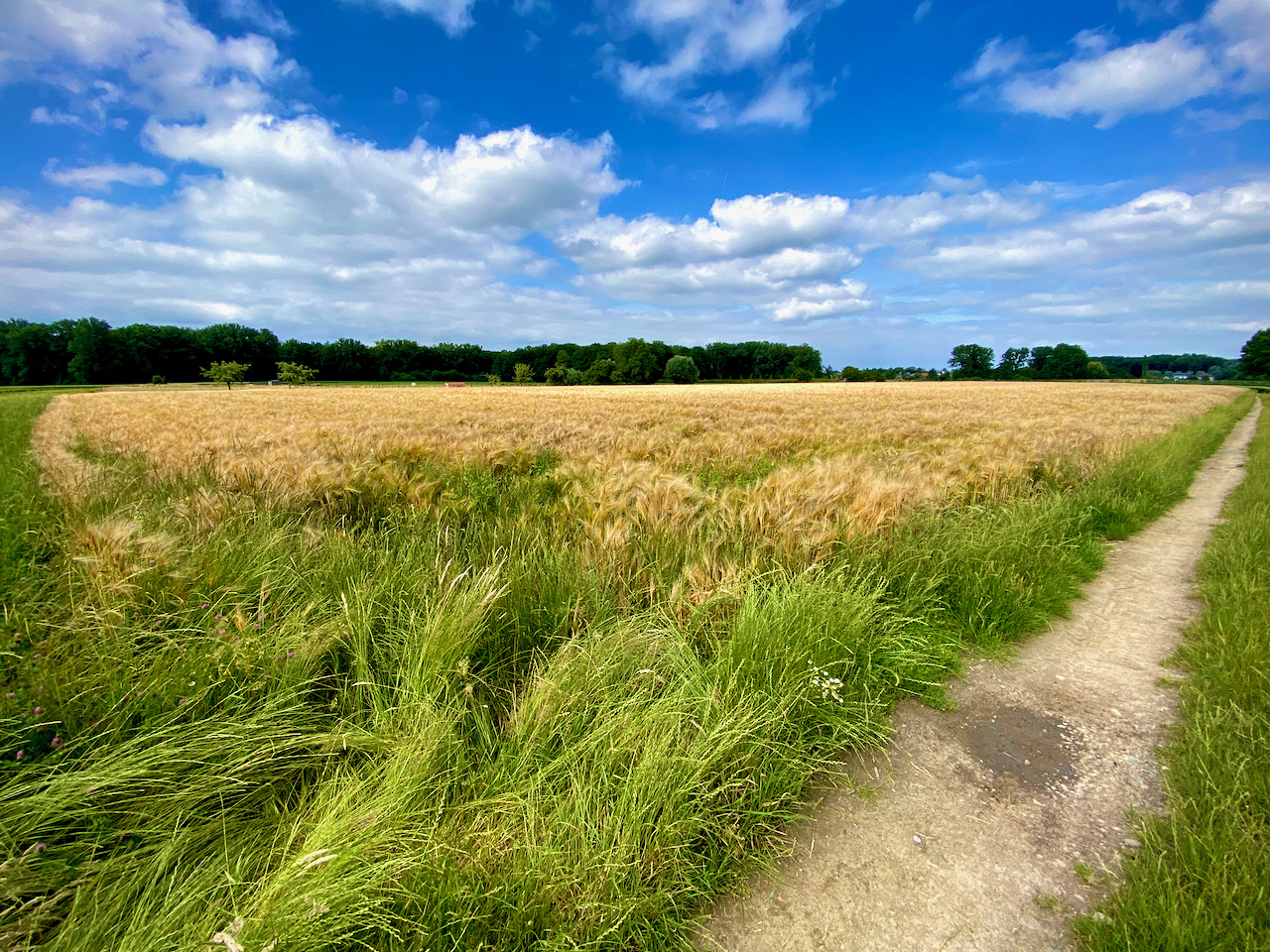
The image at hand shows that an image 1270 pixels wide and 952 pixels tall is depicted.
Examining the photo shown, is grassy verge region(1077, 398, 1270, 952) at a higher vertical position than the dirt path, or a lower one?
higher

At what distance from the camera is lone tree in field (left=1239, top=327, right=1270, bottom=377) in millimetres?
92562

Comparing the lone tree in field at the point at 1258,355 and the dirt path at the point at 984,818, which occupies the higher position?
the lone tree in field at the point at 1258,355

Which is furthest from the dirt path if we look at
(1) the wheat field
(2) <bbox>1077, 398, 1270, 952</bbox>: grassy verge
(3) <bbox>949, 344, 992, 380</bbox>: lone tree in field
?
(3) <bbox>949, 344, 992, 380</bbox>: lone tree in field

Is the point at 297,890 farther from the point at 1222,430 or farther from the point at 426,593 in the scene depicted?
the point at 1222,430

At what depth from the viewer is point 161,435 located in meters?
7.88

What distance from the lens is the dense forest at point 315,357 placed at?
8012 cm

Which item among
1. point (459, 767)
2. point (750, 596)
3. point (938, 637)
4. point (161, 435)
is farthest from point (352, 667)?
point (161, 435)

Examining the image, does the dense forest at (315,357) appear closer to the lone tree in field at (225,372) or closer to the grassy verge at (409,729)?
the lone tree in field at (225,372)

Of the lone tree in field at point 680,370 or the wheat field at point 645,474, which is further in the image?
the lone tree in field at point 680,370

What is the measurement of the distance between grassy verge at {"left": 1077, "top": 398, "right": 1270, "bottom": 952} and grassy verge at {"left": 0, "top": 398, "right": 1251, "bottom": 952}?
88cm

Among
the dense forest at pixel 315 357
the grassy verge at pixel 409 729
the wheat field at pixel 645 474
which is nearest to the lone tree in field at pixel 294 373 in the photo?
the dense forest at pixel 315 357

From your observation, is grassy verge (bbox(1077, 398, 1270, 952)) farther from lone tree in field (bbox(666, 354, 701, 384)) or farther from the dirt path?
lone tree in field (bbox(666, 354, 701, 384))

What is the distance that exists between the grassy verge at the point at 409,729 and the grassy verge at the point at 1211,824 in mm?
878

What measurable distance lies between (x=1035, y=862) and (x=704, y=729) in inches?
→ 47.8
